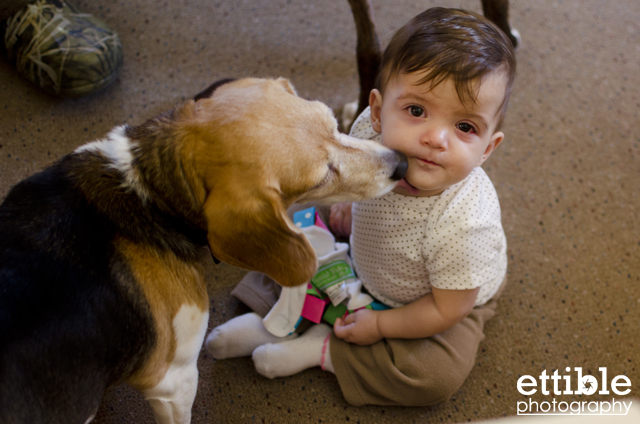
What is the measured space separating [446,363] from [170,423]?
0.71 meters

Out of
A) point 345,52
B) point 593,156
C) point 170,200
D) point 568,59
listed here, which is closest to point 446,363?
point 170,200

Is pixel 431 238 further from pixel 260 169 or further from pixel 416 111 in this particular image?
pixel 260 169

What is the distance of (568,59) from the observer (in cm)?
202

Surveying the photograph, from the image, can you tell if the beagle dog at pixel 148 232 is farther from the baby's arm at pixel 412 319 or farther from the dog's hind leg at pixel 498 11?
the dog's hind leg at pixel 498 11

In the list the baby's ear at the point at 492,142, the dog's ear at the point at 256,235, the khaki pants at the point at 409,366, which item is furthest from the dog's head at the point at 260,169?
the khaki pants at the point at 409,366

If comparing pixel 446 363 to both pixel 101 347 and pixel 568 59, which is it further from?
pixel 568 59

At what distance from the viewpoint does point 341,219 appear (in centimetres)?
153

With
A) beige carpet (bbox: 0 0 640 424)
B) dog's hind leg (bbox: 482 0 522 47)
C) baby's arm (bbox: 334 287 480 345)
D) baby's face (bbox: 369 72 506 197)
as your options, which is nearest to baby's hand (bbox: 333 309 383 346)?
baby's arm (bbox: 334 287 480 345)

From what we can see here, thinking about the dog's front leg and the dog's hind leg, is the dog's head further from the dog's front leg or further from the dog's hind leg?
the dog's hind leg

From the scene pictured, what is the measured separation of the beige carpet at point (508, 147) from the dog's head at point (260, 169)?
626 millimetres

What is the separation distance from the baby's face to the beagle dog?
78 millimetres

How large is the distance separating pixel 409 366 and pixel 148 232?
740 mm

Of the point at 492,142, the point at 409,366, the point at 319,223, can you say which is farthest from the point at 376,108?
the point at 409,366

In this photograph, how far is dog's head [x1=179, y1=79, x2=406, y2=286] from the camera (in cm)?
84
